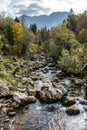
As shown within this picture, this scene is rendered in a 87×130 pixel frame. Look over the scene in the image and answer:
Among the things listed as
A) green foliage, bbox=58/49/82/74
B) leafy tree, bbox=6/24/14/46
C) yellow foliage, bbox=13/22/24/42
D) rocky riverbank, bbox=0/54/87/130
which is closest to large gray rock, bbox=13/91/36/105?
rocky riverbank, bbox=0/54/87/130

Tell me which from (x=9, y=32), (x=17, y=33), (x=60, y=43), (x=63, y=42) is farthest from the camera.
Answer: (x=17, y=33)

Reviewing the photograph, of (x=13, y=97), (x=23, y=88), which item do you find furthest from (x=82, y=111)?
(x=23, y=88)

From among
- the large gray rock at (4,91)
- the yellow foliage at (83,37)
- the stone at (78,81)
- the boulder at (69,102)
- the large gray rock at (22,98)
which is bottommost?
the stone at (78,81)

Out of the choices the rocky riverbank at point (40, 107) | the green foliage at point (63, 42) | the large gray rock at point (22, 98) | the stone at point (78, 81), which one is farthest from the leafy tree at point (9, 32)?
the large gray rock at point (22, 98)

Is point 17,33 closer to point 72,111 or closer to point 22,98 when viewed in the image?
point 22,98

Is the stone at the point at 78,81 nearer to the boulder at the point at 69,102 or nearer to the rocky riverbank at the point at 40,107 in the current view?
the rocky riverbank at the point at 40,107

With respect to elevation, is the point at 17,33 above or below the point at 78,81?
above

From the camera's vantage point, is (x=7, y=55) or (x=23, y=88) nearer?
(x=23, y=88)

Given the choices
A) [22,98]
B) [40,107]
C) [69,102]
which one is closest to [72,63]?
[69,102]

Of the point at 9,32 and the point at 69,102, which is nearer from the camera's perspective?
the point at 69,102

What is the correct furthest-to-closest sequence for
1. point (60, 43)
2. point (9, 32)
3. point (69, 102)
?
point (9, 32) < point (60, 43) < point (69, 102)

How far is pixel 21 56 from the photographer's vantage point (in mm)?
73000

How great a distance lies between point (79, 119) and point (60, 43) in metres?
38.8

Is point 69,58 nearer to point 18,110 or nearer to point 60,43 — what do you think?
point 60,43
